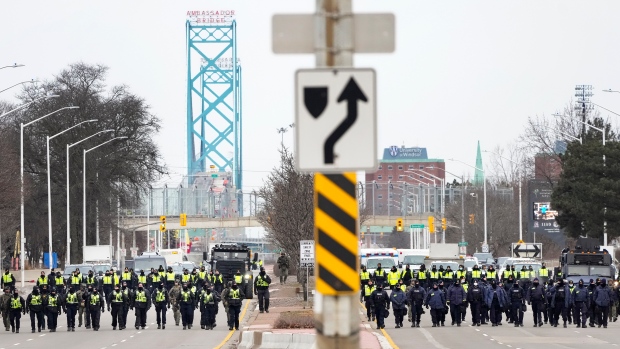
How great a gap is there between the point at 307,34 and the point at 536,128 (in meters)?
84.4

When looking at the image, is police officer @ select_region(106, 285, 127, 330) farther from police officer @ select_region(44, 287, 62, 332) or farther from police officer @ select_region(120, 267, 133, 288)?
police officer @ select_region(120, 267, 133, 288)

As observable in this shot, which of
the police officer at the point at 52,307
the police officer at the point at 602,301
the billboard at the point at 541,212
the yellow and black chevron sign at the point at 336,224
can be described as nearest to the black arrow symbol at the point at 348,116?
the yellow and black chevron sign at the point at 336,224

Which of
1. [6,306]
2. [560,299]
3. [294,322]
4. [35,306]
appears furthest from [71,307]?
[560,299]

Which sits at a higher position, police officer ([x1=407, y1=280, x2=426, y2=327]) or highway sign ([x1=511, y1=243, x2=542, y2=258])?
highway sign ([x1=511, y1=243, x2=542, y2=258])

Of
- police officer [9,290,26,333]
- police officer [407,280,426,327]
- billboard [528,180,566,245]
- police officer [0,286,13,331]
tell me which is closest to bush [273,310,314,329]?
police officer [407,280,426,327]

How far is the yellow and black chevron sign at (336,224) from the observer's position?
888 cm

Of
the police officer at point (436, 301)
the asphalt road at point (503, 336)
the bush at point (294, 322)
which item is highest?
the police officer at point (436, 301)

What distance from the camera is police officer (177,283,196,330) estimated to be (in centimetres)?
4112

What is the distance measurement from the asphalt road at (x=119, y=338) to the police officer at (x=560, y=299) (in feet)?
31.0

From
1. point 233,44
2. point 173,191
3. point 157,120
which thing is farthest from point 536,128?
point 233,44

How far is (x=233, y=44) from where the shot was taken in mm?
188125

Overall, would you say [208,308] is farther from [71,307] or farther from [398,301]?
[398,301]

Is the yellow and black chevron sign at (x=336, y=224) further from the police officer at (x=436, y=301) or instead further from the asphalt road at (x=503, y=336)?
the police officer at (x=436, y=301)

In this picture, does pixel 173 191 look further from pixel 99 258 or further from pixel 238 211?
pixel 99 258
